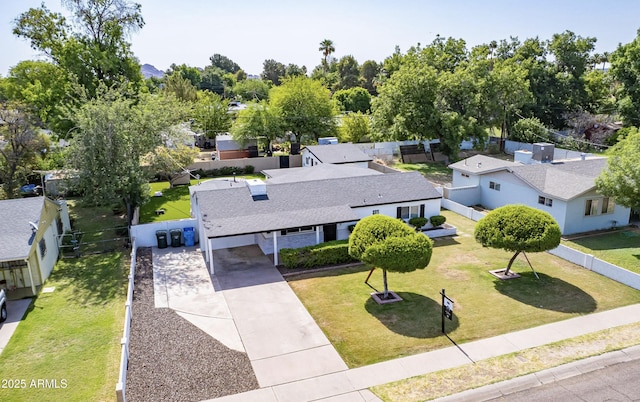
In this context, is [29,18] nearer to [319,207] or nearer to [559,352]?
[319,207]

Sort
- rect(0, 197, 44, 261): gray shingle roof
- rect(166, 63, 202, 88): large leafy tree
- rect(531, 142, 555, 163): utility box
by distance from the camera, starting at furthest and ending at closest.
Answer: rect(166, 63, 202, 88): large leafy tree
rect(531, 142, 555, 163): utility box
rect(0, 197, 44, 261): gray shingle roof

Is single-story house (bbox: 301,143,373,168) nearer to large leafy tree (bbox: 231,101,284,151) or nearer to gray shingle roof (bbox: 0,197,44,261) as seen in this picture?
large leafy tree (bbox: 231,101,284,151)

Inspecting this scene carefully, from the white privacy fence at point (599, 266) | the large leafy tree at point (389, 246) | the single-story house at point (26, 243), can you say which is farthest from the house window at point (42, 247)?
the white privacy fence at point (599, 266)

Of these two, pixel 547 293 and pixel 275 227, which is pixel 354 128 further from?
pixel 547 293

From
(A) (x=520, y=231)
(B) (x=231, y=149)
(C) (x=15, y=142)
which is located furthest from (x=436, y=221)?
(B) (x=231, y=149)

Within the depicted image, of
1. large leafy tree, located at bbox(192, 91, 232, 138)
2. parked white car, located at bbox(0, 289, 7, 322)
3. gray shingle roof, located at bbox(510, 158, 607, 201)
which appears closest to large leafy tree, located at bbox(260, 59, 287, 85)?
large leafy tree, located at bbox(192, 91, 232, 138)

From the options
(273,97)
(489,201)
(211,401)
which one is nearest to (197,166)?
(273,97)
